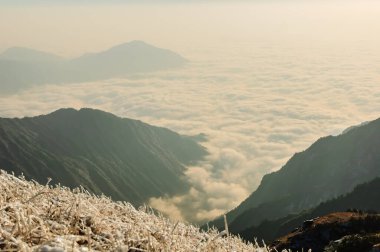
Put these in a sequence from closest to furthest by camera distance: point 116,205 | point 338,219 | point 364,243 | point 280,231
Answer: point 116,205, point 364,243, point 338,219, point 280,231

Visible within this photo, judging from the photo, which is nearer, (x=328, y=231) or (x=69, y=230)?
(x=69, y=230)

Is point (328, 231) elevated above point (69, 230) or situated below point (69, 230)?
below

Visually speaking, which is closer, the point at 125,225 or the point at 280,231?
the point at 125,225

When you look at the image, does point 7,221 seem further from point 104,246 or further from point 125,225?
point 125,225

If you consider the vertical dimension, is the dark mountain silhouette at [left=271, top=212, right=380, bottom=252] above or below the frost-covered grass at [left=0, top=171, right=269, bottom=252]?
below

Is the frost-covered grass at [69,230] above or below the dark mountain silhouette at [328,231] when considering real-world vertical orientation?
above

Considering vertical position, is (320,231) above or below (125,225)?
below

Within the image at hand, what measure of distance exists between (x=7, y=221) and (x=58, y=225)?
2.87ft

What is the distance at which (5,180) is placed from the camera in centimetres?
988

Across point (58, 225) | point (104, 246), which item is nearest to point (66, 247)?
point (104, 246)

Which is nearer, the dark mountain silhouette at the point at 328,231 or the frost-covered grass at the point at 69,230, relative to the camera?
the frost-covered grass at the point at 69,230

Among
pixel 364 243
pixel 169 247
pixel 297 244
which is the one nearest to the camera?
pixel 169 247

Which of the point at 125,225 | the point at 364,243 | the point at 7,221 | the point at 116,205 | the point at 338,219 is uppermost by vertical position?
the point at 7,221

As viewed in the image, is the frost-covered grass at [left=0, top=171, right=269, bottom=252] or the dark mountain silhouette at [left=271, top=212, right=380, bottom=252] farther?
the dark mountain silhouette at [left=271, top=212, right=380, bottom=252]
